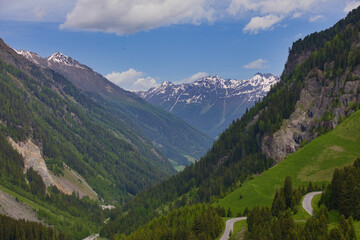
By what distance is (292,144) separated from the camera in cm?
17975

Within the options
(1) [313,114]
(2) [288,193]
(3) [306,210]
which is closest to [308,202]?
(2) [288,193]

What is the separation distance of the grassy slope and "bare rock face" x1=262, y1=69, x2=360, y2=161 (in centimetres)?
2612

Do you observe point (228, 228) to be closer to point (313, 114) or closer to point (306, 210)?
point (306, 210)

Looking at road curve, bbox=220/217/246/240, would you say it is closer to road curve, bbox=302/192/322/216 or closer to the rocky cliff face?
road curve, bbox=302/192/322/216

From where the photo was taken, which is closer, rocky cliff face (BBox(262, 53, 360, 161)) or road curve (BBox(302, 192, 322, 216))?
road curve (BBox(302, 192, 322, 216))

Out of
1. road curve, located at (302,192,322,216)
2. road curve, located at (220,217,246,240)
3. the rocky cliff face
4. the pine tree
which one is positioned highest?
the rocky cliff face

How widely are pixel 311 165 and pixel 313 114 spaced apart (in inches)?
2293

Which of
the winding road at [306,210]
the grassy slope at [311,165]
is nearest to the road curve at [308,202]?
the winding road at [306,210]

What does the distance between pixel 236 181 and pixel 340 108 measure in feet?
197

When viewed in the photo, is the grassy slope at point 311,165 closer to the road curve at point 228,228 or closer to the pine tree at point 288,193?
the road curve at point 228,228

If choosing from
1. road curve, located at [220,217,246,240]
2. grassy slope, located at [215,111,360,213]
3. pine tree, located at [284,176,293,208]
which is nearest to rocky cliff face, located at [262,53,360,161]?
grassy slope, located at [215,111,360,213]

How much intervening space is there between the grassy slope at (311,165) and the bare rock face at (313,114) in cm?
2612

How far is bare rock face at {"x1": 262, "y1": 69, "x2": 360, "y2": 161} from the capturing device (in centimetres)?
17100

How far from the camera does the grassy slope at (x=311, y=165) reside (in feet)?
414
